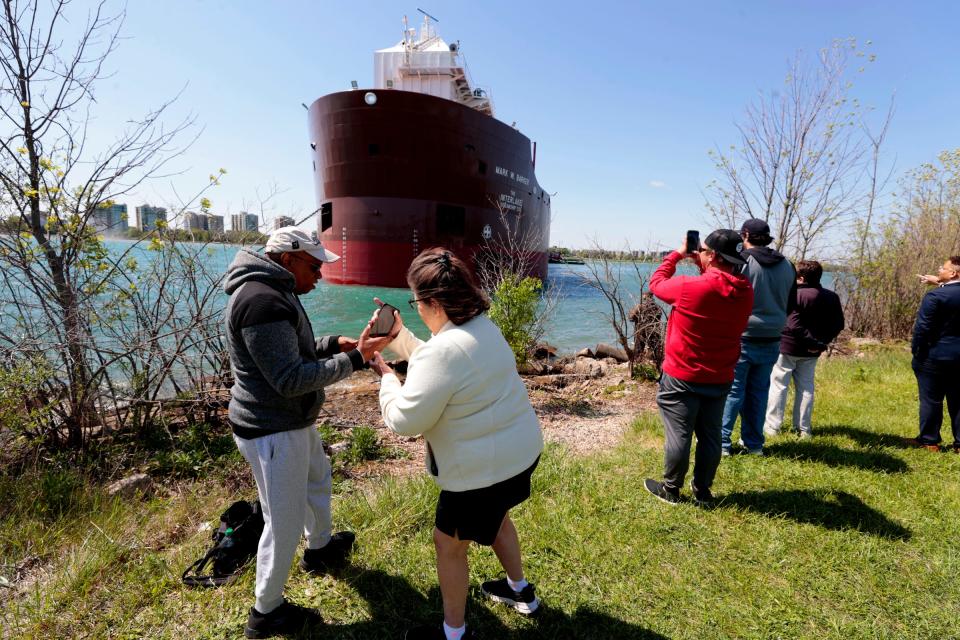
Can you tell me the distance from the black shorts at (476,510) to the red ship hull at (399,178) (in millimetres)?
16177

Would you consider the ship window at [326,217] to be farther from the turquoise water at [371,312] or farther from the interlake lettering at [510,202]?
the interlake lettering at [510,202]

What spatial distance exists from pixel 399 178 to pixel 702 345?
16.5 metres

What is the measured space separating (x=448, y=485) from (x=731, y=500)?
2.56 m

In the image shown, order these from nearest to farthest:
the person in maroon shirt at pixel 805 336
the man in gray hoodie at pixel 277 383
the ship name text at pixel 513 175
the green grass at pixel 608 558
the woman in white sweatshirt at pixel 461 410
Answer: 1. the woman in white sweatshirt at pixel 461 410
2. the man in gray hoodie at pixel 277 383
3. the green grass at pixel 608 558
4. the person in maroon shirt at pixel 805 336
5. the ship name text at pixel 513 175

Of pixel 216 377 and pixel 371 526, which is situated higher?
pixel 216 377

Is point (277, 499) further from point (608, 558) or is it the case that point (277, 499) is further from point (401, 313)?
point (401, 313)

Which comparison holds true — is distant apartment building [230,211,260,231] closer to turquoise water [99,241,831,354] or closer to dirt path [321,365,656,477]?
dirt path [321,365,656,477]

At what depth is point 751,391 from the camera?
13.3ft

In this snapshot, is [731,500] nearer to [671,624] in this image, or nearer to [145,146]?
[671,624]

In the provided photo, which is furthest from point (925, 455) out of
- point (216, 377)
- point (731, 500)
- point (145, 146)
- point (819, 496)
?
point (145, 146)

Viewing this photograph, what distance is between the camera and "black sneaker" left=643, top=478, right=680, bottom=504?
11.0 feet

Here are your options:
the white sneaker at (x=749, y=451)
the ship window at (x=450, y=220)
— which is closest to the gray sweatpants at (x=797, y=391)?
the white sneaker at (x=749, y=451)

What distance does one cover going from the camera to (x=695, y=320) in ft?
9.78

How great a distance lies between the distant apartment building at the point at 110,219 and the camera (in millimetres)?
4316
